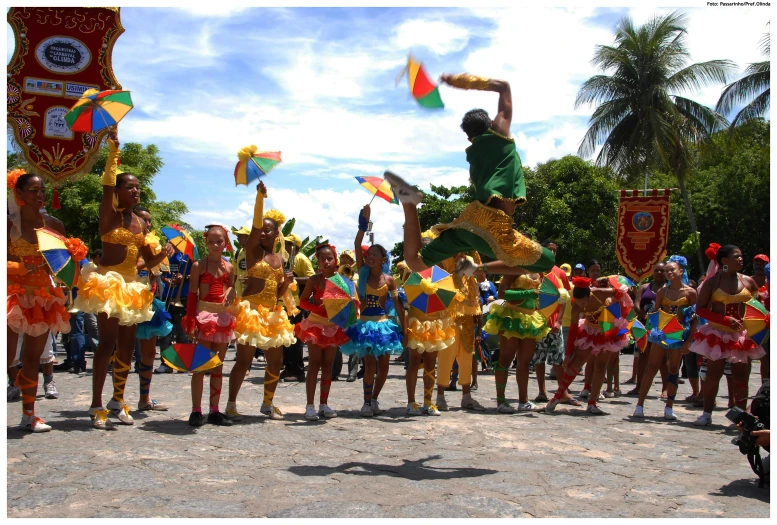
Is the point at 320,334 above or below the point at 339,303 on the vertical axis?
below

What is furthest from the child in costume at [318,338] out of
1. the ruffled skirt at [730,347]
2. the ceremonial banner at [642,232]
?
the ceremonial banner at [642,232]

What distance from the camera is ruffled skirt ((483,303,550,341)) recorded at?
28.8 feet

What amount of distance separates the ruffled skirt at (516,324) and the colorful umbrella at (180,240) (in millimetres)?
3746

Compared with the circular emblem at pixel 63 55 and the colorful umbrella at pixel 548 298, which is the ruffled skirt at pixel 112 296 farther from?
the circular emblem at pixel 63 55

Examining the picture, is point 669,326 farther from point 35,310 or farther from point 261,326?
point 35,310

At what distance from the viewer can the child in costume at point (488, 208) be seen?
6094 millimetres

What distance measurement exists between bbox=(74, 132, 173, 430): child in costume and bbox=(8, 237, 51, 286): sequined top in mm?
372

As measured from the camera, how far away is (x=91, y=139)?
1105 centimetres

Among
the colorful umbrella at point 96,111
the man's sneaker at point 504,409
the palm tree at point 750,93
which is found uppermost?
the palm tree at point 750,93

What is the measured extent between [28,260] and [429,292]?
13.7ft

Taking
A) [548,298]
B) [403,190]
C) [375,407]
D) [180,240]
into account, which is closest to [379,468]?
[403,190]

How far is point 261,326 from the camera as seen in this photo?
7.52 m

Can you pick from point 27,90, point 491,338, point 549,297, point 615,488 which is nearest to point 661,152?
point 491,338

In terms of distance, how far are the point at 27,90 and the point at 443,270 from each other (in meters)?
6.81
